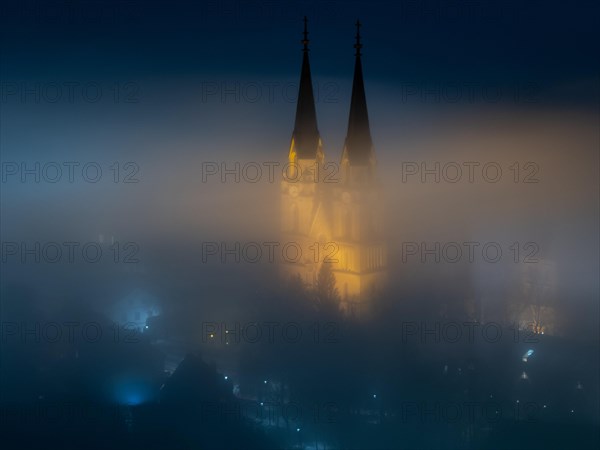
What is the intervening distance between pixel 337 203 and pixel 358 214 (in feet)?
0.88

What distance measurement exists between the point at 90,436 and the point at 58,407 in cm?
31

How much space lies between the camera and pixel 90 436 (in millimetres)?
5047

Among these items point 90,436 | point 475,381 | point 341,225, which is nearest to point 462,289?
point 475,381

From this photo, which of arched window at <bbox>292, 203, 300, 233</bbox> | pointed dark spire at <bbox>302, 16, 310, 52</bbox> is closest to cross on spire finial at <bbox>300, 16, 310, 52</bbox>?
pointed dark spire at <bbox>302, 16, 310, 52</bbox>

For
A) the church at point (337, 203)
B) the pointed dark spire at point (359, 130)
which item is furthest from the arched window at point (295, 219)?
the pointed dark spire at point (359, 130)

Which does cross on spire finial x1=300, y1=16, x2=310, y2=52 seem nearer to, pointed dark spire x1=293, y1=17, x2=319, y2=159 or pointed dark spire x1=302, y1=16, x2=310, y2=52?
pointed dark spire x1=302, y1=16, x2=310, y2=52

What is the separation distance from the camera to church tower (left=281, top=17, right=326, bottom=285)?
6051 mm

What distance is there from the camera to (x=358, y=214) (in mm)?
6293

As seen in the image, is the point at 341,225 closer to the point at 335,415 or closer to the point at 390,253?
the point at 390,253

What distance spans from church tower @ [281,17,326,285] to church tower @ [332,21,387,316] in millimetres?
186

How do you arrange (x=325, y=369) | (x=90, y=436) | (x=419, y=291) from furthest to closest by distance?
(x=419, y=291) → (x=325, y=369) → (x=90, y=436)

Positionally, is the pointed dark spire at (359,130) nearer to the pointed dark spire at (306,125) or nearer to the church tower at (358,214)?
the church tower at (358,214)

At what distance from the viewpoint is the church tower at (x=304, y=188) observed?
6.05 m

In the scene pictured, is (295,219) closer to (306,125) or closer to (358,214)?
(358,214)
